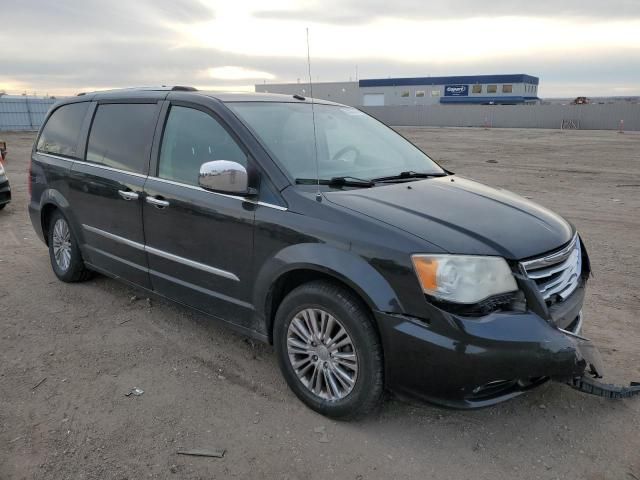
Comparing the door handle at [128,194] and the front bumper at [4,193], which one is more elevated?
the door handle at [128,194]

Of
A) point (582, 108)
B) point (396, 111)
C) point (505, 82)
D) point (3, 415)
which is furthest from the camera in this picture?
point (505, 82)

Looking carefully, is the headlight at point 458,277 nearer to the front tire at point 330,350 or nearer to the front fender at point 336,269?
the front fender at point 336,269

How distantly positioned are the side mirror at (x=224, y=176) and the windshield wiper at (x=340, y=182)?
34 centimetres

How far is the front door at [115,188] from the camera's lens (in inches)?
161

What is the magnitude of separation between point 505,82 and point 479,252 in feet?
235

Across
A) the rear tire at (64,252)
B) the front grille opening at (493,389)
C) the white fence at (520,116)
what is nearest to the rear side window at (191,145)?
the rear tire at (64,252)

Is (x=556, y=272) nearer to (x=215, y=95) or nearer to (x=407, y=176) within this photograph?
(x=407, y=176)

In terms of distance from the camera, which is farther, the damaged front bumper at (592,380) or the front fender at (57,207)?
the front fender at (57,207)

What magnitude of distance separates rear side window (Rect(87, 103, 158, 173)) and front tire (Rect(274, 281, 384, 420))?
1793 millimetres

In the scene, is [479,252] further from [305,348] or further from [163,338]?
[163,338]

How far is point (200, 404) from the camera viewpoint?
322 cm

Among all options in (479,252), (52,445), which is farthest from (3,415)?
(479,252)

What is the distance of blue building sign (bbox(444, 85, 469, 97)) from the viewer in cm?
6962

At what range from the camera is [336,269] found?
282 centimetres
